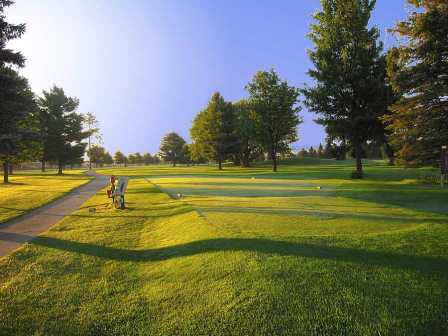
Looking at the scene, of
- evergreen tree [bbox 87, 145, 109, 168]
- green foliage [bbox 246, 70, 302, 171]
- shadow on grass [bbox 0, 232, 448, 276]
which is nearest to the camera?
shadow on grass [bbox 0, 232, 448, 276]

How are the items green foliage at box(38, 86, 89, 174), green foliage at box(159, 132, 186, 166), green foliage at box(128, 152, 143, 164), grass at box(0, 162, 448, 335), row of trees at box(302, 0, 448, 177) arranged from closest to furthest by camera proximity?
grass at box(0, 162, 448, 335) < row of trees at box(302, 0, 448, 177) < green foliage at box(38, 86, 89, 174) < green foliage at box(159, 132, 186, 166) < green foliage at box(128, 152, 143, 164)

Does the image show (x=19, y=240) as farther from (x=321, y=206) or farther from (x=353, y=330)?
(x=321, y=206)

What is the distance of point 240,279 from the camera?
16.5 feet

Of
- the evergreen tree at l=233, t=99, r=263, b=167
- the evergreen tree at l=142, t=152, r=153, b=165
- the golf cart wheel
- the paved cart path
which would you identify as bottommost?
the paved cart path

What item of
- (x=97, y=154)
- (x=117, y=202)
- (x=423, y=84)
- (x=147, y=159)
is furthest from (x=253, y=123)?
(x=147, y=159)

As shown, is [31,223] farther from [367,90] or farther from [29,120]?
[29,120]

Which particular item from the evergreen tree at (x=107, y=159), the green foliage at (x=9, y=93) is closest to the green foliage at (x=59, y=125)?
the green foliage at (x=9, y=93)

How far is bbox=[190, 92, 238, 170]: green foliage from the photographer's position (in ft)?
190

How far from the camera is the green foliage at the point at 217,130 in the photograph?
58000 millimetres

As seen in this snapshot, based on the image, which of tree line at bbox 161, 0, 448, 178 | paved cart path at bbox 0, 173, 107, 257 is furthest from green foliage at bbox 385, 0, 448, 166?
paved cart path at bbox 0, 173, 107, 257

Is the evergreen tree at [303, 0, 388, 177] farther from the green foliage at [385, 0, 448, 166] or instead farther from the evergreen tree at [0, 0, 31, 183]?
the evergreen tree at [0, 0, 31, 183]

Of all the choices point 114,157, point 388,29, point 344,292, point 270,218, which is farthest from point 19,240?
point 114,157

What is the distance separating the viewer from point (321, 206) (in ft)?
37.7

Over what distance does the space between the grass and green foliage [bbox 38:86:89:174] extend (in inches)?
1952
